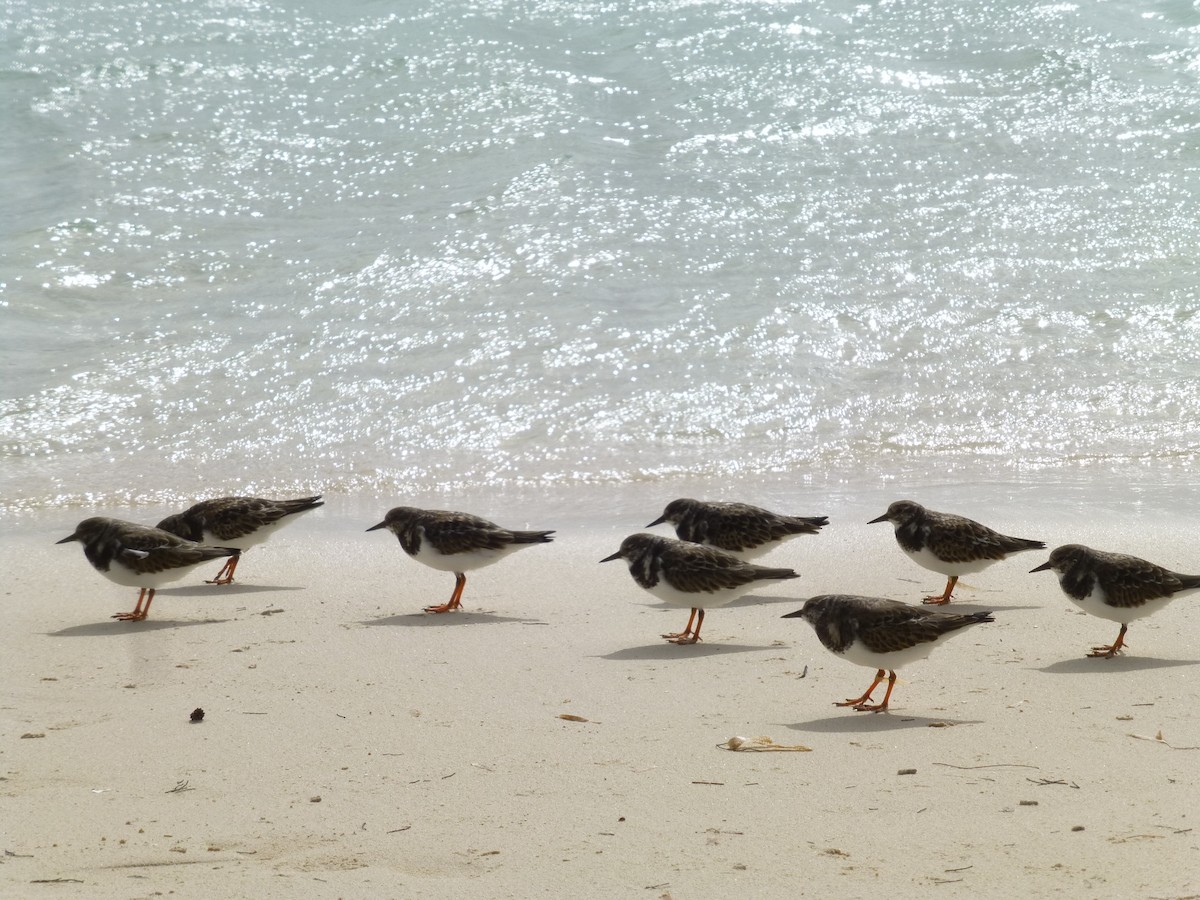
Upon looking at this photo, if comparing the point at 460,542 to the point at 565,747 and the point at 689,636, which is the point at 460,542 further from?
the point at 565,747

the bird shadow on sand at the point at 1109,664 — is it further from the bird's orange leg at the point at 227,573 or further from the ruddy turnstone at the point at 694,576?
the bird's orange leg at the point at 227,573

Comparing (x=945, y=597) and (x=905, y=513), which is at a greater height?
(x=905, y=513)

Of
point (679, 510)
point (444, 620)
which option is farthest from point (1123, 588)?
point (444, 620)

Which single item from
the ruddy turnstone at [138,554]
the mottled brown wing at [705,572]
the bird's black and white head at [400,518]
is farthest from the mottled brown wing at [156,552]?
the mottled brown wing at [705,572]

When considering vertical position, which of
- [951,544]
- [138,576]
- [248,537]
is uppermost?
[951,544]

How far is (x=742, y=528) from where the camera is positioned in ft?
24.5

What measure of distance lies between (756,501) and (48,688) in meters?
4.93

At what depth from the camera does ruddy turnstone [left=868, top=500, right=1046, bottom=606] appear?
22.6ft

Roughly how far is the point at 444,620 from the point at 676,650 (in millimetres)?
1286

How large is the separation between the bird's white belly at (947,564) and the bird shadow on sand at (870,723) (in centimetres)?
186

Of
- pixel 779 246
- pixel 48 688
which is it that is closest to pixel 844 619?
pixel 48 688

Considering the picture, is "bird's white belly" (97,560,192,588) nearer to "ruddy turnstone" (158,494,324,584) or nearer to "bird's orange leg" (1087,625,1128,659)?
"ruddy turnstone" (158,494,324,584)

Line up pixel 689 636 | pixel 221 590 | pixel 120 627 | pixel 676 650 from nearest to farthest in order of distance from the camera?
pixel 676 650, pixel 689 636, pixel 120 627, pixel 221 590

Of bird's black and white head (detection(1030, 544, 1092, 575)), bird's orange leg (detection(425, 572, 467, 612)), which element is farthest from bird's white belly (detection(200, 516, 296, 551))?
bird's black and white head (detection(1030, 544, 1092, 575))
